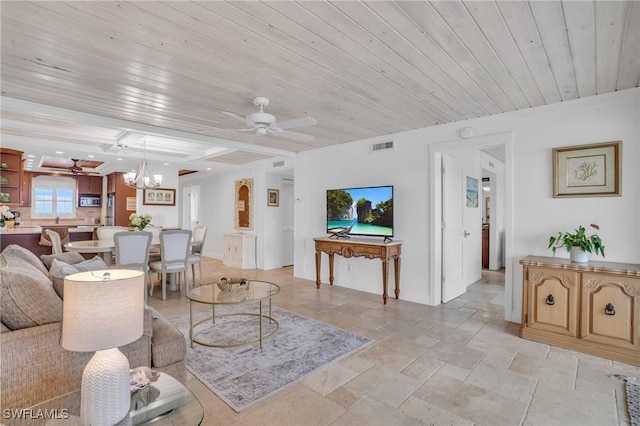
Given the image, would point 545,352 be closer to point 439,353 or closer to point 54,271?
point 439,353

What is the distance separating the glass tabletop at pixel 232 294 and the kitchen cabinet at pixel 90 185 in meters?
9.12

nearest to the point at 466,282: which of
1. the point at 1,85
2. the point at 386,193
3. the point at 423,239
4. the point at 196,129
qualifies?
the point at 423,239

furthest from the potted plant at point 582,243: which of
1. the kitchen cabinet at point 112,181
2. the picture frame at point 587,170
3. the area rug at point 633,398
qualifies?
the kitchen cabinet at point 112,181

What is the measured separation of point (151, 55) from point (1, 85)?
1.78 metres

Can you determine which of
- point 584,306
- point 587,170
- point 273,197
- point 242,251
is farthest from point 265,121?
point 242,251

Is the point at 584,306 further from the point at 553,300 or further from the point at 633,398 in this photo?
the point at 633,398

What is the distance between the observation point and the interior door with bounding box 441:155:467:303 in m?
4.47

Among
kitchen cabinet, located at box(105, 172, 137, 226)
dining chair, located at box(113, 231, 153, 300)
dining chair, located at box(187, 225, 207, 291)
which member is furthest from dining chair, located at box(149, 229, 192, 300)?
kitchen cabinet, located at box(105, 172, 137, 226)

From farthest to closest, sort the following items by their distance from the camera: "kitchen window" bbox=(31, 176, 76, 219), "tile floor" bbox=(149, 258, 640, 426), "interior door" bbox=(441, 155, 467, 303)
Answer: "kitchen window" bbox=(31, 176, 76, 219)
"interior door" bbox=(441, 155, 467, 303)
"tile floor" bbox=(149, 258, 640, 426)

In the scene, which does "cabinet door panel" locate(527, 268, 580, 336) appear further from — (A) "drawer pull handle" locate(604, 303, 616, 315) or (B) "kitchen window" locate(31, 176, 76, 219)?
(B) "kitchen window" locate(31, 176, 76, 219)

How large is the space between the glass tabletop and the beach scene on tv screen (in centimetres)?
203

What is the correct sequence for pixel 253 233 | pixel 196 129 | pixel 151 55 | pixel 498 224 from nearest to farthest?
pixel 151 55 < pixel 196 129 < pixel 498 224 < pixel 253 233

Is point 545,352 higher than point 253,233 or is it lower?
lower

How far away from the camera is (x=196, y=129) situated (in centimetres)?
445
